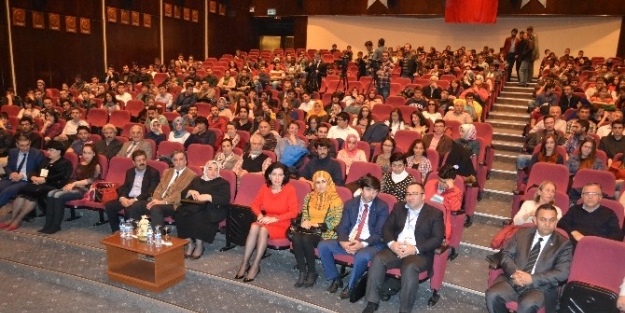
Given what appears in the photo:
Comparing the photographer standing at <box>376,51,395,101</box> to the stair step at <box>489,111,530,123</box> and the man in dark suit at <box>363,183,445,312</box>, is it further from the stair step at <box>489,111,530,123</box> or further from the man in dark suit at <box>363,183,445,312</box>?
the man in dark suit at <box>363,183,445,312</box>

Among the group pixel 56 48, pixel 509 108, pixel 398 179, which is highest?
pixel 56 48

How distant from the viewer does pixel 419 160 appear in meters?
4.86

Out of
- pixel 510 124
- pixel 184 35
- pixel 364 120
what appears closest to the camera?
pixel 364 120

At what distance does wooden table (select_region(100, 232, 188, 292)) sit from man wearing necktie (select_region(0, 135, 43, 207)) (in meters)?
1.84

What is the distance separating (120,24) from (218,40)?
392cm

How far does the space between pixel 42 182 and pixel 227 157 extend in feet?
6.20

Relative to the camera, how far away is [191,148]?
18.9 feet

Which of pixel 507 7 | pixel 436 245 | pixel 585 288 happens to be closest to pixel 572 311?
pixel 585 288

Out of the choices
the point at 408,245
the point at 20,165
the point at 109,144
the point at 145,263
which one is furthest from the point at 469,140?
the point at 20,165

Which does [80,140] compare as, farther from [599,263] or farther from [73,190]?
[599,263]

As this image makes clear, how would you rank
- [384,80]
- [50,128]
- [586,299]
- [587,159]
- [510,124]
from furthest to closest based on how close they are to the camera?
[384,80] < [510,124] < [50,128] < [587,159] < [586,299]

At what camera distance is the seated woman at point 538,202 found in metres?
3.67

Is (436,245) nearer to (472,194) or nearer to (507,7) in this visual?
(472,194)

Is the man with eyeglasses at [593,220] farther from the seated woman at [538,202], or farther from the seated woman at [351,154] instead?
the seated woman at [351,154]
